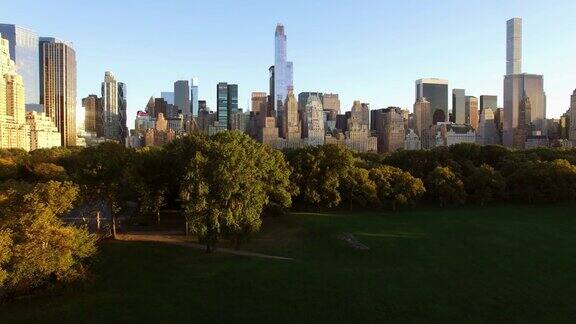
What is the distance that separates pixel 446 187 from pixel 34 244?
50994 millimetres

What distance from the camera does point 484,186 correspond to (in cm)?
6544

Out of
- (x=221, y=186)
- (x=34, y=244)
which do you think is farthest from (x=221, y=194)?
(x=34, y=244)

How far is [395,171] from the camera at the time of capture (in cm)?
6506

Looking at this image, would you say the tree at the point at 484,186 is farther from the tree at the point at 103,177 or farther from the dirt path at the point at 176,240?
the tree at the point at 103,177

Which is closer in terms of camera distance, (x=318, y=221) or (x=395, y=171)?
(x=318, y=221)

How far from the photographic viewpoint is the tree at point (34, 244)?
25.2m

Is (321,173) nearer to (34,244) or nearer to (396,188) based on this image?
(396,188)

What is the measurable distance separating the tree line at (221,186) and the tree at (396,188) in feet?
0.42

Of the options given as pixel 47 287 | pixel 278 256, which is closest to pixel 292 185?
pixel 278 256

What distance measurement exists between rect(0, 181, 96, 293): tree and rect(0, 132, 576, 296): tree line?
0.05 meters

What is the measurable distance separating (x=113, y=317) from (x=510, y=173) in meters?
63.8

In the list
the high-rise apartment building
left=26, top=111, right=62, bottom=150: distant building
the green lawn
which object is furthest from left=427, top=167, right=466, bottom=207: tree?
left=26, top=111, right=62, bottom=150: distant building

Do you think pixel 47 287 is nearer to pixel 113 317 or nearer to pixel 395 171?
pixel 113 317

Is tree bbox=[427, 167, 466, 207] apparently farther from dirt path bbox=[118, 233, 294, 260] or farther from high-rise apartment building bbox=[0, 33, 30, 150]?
high-rise apartment building bbox=[0, 33, 30, 150]
